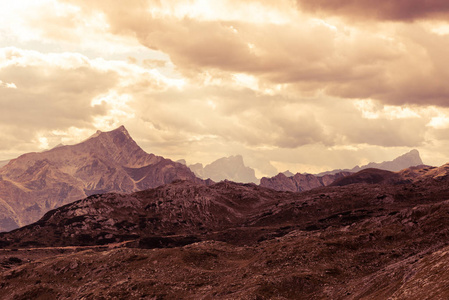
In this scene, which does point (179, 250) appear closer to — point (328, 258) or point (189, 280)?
point (189, 280)

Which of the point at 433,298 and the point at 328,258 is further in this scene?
the point at 328,258

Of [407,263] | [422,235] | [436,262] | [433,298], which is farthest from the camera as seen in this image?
[422,235]

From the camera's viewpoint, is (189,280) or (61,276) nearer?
(189,280)

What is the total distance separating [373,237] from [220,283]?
39.3 metres

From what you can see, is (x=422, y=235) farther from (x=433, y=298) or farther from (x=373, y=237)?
(x=433, y=298)

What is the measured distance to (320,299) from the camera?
66188 mm

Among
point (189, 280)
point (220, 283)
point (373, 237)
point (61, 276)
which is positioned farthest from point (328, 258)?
point (61, 276)

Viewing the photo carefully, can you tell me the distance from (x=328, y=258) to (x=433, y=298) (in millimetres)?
45544

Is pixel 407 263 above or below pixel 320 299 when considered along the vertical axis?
above

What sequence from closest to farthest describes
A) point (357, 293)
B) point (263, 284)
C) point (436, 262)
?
point (436, 262) → point (357, 293) → point (263, 284)

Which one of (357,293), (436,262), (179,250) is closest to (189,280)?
(179,250)

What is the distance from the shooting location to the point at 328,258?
87.6 m

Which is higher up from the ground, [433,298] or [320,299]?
[433,298]

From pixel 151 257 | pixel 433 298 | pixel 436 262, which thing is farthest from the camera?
pixel 151 257
